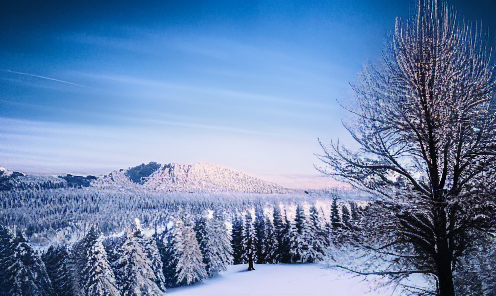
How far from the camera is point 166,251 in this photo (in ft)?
46.0

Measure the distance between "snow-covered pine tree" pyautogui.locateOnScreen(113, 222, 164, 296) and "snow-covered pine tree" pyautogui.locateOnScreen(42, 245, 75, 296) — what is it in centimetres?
173

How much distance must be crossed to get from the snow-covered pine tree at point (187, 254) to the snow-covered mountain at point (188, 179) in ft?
5.08

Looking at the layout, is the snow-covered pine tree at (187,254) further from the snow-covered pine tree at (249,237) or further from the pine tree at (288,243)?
the pine tree at (288,243)

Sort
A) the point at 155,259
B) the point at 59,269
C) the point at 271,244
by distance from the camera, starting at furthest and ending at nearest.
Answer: the point at 271,244
the point at 155,259
the point at 59,269

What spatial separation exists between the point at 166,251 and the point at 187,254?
3.85 ft

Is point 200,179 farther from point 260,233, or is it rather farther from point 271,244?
point 271,244

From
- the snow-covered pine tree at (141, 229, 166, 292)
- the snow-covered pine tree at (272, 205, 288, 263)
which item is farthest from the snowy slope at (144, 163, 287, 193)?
the snow-covered pine tree at (272, 205, 288, 263)

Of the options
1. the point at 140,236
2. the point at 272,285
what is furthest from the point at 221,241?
the point at 272,285

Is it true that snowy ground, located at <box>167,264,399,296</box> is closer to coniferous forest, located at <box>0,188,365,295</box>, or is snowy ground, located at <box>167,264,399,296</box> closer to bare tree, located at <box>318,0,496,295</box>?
coniferous forest, located at <box>0,188,365,295</box>

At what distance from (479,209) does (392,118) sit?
1.16m

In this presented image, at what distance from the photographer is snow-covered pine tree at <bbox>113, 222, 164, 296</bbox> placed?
36.5 ft

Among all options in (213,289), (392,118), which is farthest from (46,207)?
(392,118)

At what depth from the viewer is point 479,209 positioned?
288 centimetres

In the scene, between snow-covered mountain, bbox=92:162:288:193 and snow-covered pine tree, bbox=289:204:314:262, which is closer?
snow-covered mountain, bbox=92:162:288:193
